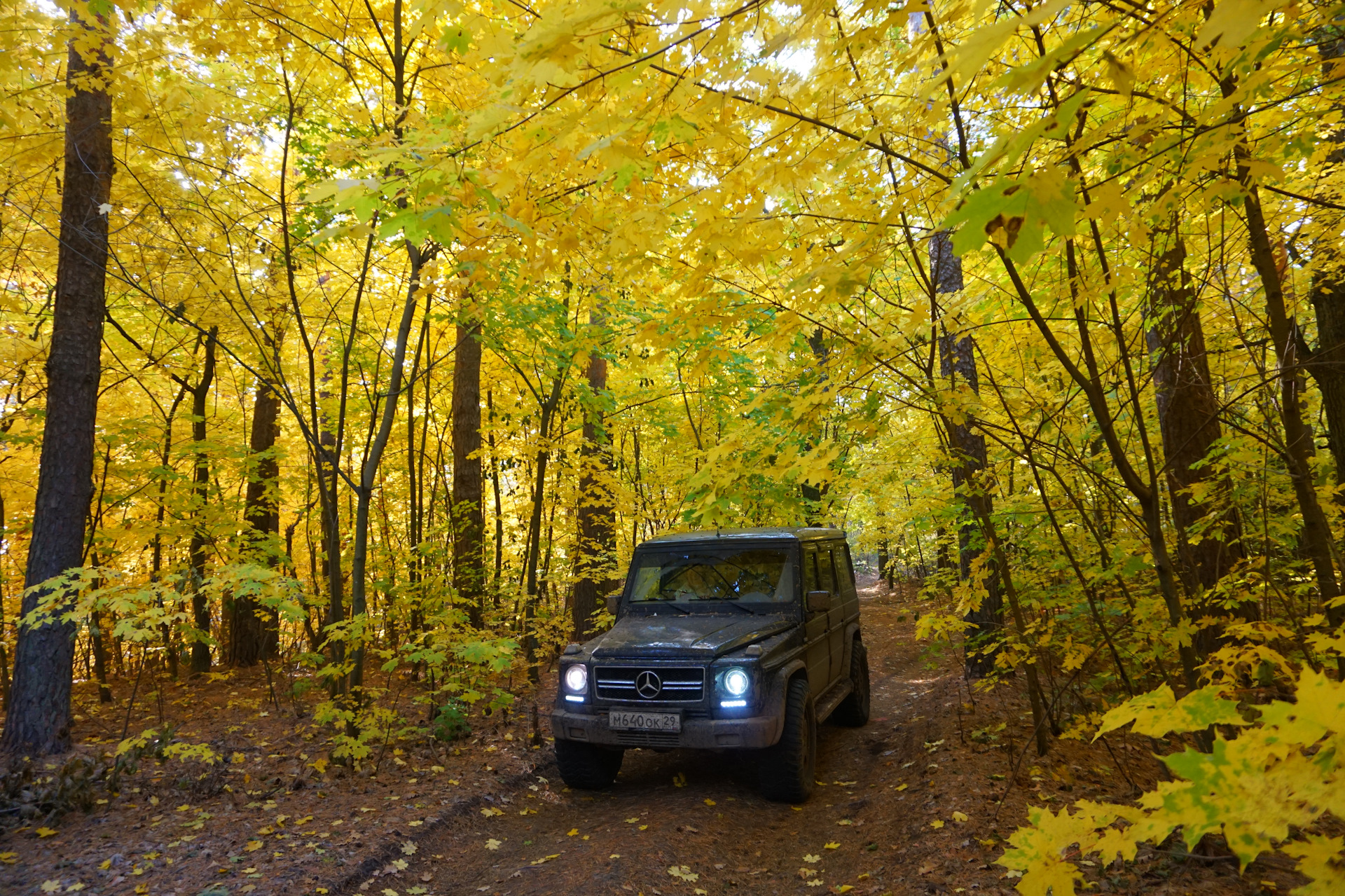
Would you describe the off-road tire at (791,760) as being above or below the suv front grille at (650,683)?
below

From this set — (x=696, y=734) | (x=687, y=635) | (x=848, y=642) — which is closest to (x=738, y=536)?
(x=687, y=635)

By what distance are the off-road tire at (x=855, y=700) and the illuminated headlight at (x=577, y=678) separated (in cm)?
311

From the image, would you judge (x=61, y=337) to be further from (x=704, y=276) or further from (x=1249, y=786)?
(x=1249, y=786)

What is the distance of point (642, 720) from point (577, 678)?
611 mm

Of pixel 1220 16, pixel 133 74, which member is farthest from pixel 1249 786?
pixel 133 74

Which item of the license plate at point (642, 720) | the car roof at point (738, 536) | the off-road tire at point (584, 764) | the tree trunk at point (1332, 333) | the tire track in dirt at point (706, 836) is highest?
the tree trunk at point (1332, 333)

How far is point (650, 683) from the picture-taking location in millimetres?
4738

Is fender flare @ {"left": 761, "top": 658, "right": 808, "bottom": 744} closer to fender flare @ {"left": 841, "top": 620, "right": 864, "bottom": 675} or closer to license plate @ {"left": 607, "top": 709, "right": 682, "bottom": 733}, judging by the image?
license plate @ {"left": 607, "top": 709, "right": 682, "bottom": 733}

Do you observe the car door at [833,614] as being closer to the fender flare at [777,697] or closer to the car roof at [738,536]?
the car roof at [738,536]

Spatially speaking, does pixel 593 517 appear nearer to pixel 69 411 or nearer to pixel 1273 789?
pixel 69 411

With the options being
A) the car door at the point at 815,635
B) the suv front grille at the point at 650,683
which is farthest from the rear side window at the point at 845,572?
the suv front grille at the point at 650,683

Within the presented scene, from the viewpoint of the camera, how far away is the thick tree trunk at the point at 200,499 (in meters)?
8.06

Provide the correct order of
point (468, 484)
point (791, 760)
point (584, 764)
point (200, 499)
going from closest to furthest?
→ point (791, 760)
point (584, 764)
point (200, 499)
point (468, 484)

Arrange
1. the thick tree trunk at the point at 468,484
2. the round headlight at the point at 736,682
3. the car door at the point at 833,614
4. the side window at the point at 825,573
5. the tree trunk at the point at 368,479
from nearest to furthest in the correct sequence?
the round headlight at the point at 736,682
the tree trunk at the point at 368,479
the car door at the point at 833,614
the side window at the point at 825,573
the thick tree trunk at the point at 468,484
